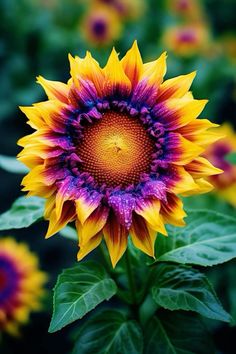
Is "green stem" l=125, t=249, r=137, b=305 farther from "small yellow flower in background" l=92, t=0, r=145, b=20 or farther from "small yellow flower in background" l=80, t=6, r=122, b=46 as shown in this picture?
"small yellow flower in background" l=92, t=0, r=145, b=20

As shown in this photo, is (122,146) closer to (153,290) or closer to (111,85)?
(111,85)

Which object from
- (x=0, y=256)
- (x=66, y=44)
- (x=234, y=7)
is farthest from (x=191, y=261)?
(x=234, y=7)

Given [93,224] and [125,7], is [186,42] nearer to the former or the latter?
[125,7]

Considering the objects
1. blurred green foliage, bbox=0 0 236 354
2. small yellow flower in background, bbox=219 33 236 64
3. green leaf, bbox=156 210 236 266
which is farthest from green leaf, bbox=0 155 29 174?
small yellow flower in background, bbox=219 33 236 64

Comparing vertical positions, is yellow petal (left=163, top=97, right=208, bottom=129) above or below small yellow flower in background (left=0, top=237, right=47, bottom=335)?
above

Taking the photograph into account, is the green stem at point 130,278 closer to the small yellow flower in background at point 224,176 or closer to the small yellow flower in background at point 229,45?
the small yellow flower in background at point 224,176

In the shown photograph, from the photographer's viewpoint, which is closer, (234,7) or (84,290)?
(84,290)

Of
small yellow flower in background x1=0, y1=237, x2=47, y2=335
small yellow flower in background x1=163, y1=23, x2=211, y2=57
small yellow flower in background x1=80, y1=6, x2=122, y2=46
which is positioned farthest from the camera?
small yellow flower in background x1=80, y1=6, x2=122, y2=46
